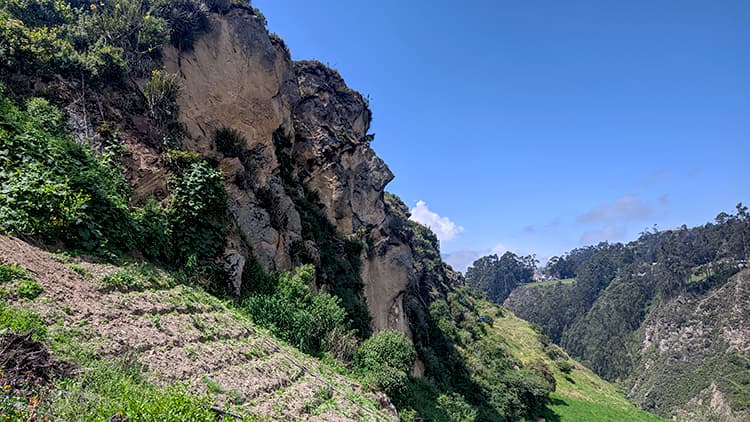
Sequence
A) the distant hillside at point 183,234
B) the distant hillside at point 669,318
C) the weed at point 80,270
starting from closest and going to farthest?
the distant hillside at point 183,234
the weed at point 80,270
the distant hillside at point 669,318

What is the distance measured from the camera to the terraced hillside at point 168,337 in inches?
240

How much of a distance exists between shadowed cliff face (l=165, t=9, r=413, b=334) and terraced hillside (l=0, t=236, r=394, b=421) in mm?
4418

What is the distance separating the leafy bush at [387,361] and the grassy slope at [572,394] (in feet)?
107

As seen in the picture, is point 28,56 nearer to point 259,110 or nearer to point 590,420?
point 259,110

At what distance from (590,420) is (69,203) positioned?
171 ft

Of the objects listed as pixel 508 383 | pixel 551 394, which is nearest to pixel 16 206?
pixel 508 383

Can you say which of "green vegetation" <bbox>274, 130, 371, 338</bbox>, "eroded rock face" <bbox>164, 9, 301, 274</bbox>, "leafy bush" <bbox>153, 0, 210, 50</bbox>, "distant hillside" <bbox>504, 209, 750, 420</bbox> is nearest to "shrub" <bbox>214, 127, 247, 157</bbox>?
"eroded rock face" <bbox>164, 9, 301, 274</bbox>

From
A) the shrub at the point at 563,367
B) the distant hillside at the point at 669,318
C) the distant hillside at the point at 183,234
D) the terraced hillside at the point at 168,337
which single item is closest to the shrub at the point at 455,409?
the distant hillside at the point at 183,234

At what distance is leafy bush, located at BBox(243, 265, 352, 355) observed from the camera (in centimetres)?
1271

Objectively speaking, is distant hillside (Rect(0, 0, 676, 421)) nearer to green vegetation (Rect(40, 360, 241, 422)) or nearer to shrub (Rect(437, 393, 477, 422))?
green vegetation (Rect(40, 360, 241, 422))

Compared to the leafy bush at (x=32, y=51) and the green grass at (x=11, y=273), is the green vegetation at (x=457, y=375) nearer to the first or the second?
the green grass at (x=11, y=273)

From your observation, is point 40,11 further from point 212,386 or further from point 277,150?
point 212,386

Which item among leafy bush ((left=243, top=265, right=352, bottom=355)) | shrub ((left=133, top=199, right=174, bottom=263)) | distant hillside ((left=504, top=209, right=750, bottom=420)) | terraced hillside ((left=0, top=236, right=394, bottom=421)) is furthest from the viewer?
distant hillside ((left=504, top=209, right=750, bottom=420))

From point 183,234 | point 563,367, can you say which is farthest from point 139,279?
point 563,367
